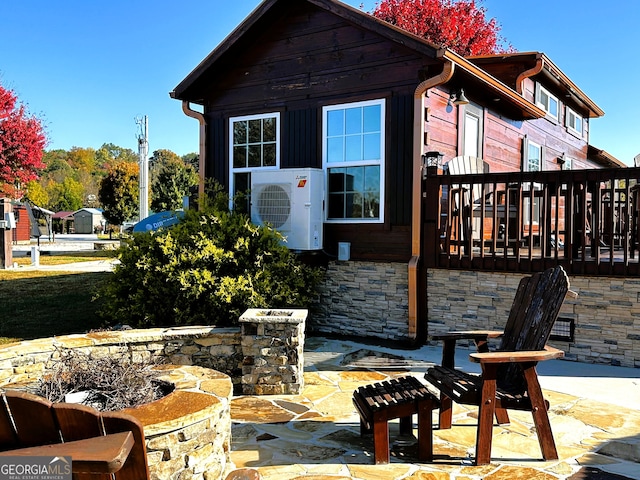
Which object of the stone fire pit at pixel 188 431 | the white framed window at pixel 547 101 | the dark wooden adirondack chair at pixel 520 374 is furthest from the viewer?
the white framed window at pixel 547 101

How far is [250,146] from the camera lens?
8.59m

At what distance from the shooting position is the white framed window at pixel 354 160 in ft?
23.9

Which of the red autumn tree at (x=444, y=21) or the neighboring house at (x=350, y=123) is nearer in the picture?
the neighboring house at (x=350, y=123)

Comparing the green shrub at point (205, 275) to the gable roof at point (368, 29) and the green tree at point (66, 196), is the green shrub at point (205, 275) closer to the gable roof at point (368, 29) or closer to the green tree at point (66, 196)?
the gable roof at point (368, 29)

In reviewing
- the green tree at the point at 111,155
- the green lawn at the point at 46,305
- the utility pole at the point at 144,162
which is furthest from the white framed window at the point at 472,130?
the green tree at the point at 111,155

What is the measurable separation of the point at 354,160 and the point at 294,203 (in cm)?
106

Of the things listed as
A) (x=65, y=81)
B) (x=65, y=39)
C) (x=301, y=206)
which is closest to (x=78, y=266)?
(x=301, y=206)

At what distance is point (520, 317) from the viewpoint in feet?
12.6

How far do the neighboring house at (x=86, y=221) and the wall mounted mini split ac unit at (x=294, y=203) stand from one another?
50795 mm

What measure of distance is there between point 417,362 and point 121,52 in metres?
29.8

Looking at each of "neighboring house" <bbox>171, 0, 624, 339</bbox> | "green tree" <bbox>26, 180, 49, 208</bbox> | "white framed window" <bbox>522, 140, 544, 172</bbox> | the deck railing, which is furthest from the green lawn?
"green tree" <bbox>26, 180, 49, 208</bbox>

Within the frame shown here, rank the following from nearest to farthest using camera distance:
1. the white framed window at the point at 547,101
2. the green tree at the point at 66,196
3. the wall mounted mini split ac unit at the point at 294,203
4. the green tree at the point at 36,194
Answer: the wall mounted mini split ac unit at the point at 294,203 → the white framed window at the point at 547,101 → the green tree at the point at 36,194 → the green tree at the point at 66,196

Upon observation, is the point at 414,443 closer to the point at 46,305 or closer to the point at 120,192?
the point at 46,305

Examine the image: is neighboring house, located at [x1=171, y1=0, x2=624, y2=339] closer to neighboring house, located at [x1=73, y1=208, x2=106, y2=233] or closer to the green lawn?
the green lawn
